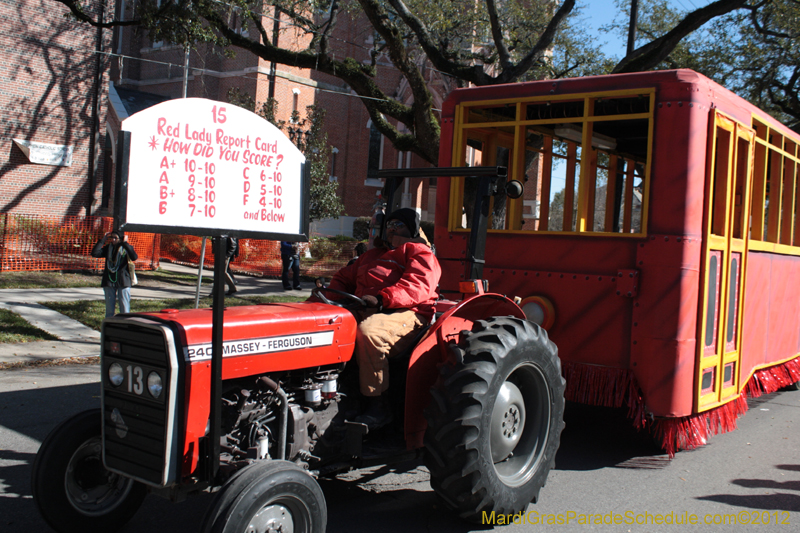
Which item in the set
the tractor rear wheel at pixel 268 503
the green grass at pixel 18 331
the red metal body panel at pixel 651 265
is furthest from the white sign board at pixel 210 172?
the green grass at pixel 18 331

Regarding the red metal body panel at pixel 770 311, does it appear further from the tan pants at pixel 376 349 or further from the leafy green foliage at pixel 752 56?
the leafy green foliage at pixel 752 56

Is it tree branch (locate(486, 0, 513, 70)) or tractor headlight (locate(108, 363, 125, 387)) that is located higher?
tree branch (locate(486, 0, 513, 70))

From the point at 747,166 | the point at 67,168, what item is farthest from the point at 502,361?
the point at 67,168

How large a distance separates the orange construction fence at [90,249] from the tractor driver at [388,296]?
13.6 m

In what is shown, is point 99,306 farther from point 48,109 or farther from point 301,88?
point 301,88

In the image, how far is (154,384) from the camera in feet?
10.5

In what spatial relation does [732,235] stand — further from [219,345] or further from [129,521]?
[129,521]

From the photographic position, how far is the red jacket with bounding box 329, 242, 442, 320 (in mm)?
4331

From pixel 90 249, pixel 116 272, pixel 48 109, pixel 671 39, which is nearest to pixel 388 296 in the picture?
pixel 116 272

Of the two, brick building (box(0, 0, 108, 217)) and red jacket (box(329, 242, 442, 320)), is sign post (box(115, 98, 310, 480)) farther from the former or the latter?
brick building (box(0, 0, 108, 217))

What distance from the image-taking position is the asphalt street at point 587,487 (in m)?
4.13

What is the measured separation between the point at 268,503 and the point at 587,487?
9.10 feet

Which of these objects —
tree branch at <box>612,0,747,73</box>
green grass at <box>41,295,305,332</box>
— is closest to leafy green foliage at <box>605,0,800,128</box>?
tree branch at <box>612,0,747,73</box>

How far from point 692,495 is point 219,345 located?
3682mm
